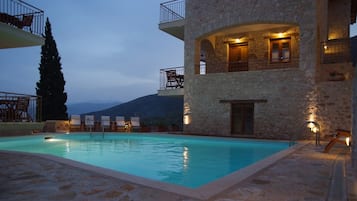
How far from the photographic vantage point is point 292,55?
576 inches

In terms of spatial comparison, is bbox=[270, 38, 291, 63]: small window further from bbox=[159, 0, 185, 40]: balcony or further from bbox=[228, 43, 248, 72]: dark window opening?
bbox=[159, 0, 185, 40]: balcony

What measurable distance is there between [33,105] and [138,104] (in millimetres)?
40480

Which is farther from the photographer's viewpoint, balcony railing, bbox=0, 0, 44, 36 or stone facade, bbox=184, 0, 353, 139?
stone facade, bbox=184, 0, 353, 139

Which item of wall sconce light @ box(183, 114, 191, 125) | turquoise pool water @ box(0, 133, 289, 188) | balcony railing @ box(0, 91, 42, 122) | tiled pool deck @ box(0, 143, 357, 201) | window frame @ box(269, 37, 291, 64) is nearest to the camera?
tiled pool deck @ box(0, 143, 357, 201)

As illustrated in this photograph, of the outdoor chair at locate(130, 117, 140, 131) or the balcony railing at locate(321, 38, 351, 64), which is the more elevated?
the balcony railing at locate(321, 38, 351, 64)

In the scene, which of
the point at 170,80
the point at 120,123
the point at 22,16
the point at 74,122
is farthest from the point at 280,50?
the point at 22,16

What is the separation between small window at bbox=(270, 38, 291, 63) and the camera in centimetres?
1484

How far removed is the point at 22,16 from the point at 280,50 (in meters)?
11.9

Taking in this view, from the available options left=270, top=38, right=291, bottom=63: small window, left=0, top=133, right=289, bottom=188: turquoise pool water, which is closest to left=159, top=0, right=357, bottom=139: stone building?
left=270, top=38, right=291, bottom=63: small window

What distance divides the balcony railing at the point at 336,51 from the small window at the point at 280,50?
5.93ft

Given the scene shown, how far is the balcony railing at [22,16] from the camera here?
32.7 feet

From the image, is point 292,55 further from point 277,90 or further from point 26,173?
point 26,173

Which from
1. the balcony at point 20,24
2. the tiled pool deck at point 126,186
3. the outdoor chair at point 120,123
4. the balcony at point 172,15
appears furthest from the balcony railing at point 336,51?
the balcony at point 20,24

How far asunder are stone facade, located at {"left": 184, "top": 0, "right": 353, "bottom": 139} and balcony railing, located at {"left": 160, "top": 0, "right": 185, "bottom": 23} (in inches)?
59.4
